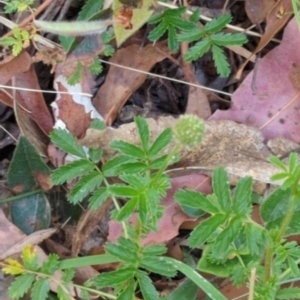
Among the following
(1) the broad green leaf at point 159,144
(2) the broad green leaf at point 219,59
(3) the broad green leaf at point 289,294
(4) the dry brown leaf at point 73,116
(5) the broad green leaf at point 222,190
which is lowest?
(3) the broad green leaf at point 289,294

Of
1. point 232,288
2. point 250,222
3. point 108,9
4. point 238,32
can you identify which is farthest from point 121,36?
point 232,288

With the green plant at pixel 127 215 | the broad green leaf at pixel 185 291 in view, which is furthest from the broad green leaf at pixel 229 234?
the broad green leaf at pixel 185 291

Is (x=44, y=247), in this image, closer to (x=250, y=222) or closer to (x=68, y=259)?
(x=68, y=259)

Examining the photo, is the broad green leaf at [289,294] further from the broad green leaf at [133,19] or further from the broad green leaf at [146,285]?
the broad green leaf at [133,19]

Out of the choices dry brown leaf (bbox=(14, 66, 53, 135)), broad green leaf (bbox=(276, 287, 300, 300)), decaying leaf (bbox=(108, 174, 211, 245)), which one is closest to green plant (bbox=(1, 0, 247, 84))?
dry brown leaf (bbox=(14, 66, 53, 135))

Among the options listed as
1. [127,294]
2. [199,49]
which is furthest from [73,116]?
[127,294]

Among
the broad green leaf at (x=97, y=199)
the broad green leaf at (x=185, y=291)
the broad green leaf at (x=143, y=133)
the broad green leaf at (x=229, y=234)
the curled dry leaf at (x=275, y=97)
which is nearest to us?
the broad green leaf at (x=229, y=234)
